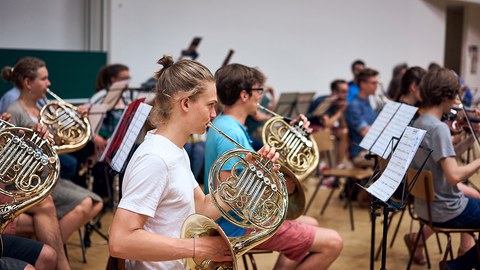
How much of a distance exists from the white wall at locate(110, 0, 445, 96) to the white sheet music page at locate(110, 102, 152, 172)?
14.5ft

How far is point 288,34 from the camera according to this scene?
9148mm

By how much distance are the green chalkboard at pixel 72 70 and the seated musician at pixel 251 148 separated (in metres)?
3.91

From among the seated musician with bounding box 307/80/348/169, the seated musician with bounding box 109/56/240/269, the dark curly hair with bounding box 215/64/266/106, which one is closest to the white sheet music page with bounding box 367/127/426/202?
the seated musician with bounding box 109/56/240/269

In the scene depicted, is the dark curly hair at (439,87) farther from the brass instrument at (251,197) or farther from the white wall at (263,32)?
the white wall at (263,32)

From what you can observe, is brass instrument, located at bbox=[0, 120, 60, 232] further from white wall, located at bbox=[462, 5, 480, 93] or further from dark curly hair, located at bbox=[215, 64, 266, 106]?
white wall, located at bbox=[462, 5, 480, 93]

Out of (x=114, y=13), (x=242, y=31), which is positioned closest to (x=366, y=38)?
(x=242, y=31)

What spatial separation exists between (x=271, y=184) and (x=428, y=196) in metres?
1.63

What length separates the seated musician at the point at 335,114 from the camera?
7.13m

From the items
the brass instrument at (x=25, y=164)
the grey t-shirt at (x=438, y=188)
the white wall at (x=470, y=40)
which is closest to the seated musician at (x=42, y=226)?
the brass instrument at (x=25, y=164)

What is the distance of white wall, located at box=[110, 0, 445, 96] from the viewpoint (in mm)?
7293

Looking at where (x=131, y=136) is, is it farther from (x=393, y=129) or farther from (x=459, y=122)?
(x=459, y=122)

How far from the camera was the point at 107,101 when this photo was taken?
4.69 meters

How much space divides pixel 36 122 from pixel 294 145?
1.71 m

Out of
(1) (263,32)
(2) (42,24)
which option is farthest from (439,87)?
(1) (263,32)
